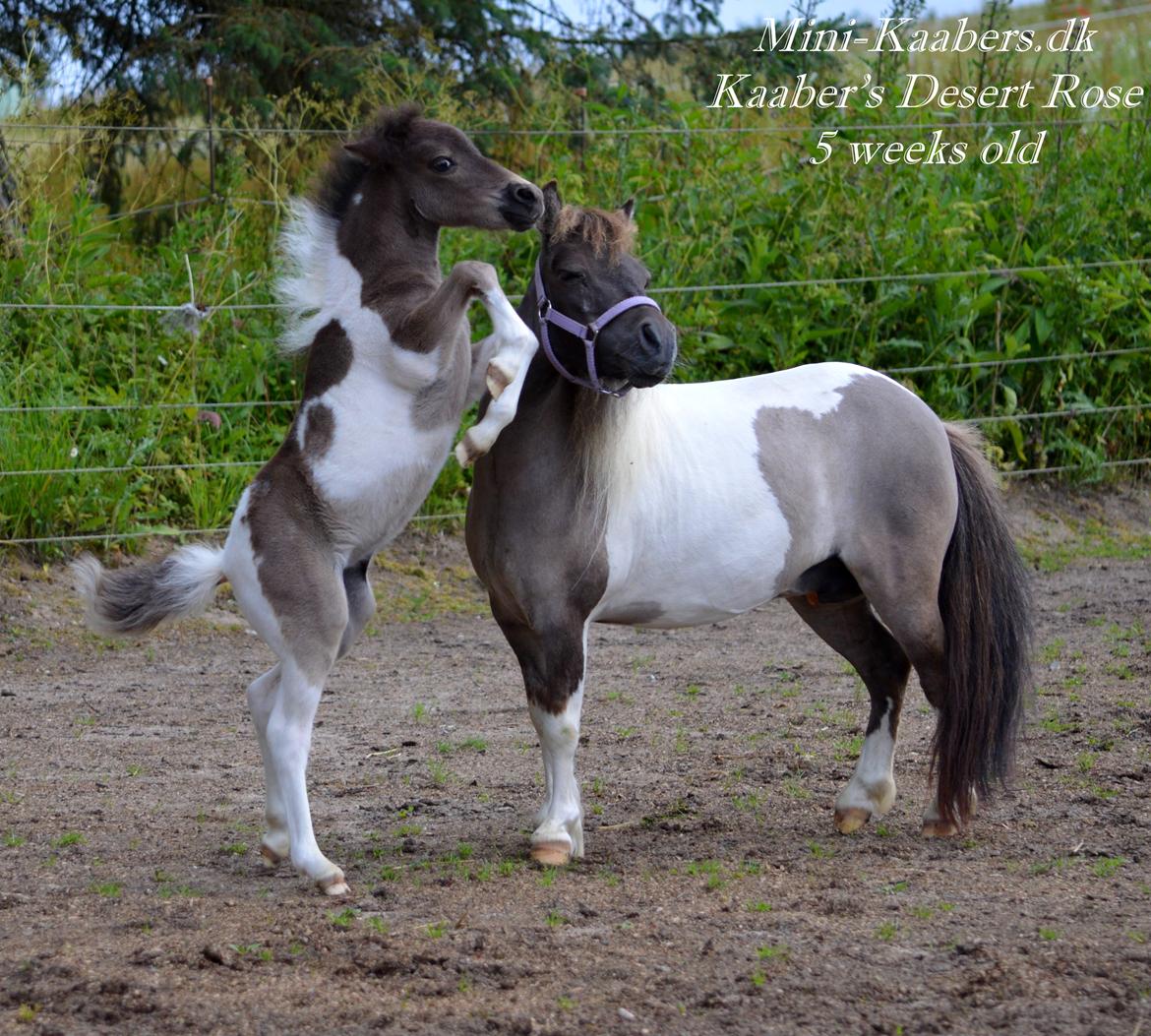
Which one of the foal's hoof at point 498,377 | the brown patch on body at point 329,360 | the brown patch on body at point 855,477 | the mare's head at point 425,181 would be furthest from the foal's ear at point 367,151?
the brown patch on body at point 855,477

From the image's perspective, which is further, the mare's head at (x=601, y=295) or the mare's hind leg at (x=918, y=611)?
the mare's hind leg at (x=918, y=611)

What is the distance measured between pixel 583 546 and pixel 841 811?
1.12 metres

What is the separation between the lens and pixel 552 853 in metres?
3.60

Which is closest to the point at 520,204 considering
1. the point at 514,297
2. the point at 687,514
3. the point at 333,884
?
the point at 687,514

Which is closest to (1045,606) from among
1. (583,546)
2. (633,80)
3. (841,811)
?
(841,811)

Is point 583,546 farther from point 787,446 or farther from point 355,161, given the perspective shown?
point 355,161

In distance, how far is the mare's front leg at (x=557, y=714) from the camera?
11.7 feet

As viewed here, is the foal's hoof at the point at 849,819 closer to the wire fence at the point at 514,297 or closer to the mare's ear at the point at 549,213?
the mare's ear at the point at 549,213

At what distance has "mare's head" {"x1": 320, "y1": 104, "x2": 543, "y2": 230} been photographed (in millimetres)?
3531

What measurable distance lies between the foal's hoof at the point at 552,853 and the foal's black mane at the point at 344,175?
171cm

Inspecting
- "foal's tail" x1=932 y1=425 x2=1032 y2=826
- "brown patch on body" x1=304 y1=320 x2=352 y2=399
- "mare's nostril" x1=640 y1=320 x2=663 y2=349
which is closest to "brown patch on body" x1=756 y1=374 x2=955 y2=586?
"foal's tail" x1=932 y1=425 x2=1032 y2=826

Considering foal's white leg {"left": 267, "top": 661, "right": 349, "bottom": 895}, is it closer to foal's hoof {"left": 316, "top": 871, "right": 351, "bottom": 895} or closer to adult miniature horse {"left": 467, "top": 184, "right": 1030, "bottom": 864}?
foal's hoof {"left": 316, "top": 871, "right": 351, "bottom": 895}

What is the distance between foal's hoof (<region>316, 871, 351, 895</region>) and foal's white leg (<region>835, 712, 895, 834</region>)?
4.69 ft

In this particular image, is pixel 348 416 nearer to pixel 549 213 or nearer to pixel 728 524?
pixel 549 213
